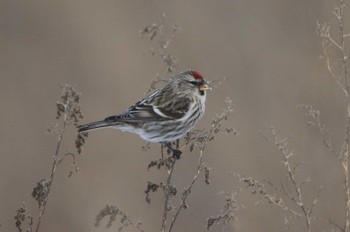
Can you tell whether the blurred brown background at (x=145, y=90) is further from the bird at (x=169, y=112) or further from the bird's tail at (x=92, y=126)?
the bird's tail at (x=92, y=126)

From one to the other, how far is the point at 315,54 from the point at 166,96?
4794mm

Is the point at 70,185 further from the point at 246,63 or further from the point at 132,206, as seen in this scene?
the point at 246,63

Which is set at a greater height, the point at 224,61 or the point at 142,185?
the point at 224,61

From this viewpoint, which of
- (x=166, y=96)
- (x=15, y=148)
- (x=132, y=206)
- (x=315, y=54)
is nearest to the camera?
(x=166, y=96)

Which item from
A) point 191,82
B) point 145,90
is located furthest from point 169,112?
point 145,90

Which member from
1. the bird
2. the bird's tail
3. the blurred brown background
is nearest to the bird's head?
the bird

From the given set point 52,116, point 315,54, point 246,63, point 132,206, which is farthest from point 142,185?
point 315,54

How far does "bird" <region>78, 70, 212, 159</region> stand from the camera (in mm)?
4754

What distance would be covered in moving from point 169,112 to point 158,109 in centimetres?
8

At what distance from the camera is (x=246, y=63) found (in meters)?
9.37

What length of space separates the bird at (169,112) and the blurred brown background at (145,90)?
2.70 metres

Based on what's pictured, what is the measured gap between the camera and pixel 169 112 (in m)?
4.93

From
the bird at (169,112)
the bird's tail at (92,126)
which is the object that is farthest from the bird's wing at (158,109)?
the bird's tail at (92,126)

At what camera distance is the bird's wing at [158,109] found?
15.9 feet
